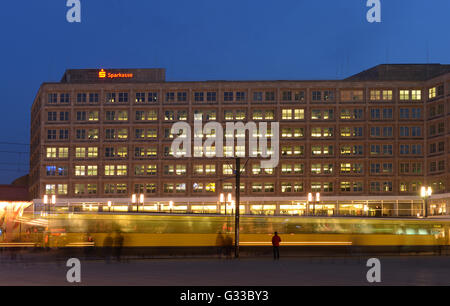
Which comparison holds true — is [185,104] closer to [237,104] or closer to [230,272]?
[237,104]

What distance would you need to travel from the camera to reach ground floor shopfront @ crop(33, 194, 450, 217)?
102000mm

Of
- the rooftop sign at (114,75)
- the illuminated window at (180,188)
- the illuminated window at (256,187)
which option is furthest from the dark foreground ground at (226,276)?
the rooftop sign at (114,75)

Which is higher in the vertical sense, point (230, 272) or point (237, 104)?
point (237, 104)

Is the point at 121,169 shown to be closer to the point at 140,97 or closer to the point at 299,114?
the point at 140,97

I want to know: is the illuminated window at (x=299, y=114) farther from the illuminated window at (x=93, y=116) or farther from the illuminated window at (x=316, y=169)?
the illuminated window at (x=93, y=116)

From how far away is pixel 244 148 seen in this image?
348ft

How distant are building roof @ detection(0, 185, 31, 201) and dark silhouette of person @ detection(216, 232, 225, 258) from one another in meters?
88.1

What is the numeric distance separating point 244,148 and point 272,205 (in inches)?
392

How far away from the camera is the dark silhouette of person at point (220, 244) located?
42203mm

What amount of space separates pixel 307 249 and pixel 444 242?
1236cm

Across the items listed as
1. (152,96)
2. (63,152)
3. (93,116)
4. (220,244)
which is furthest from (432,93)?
(220,244)

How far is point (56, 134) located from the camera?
4210 inches
